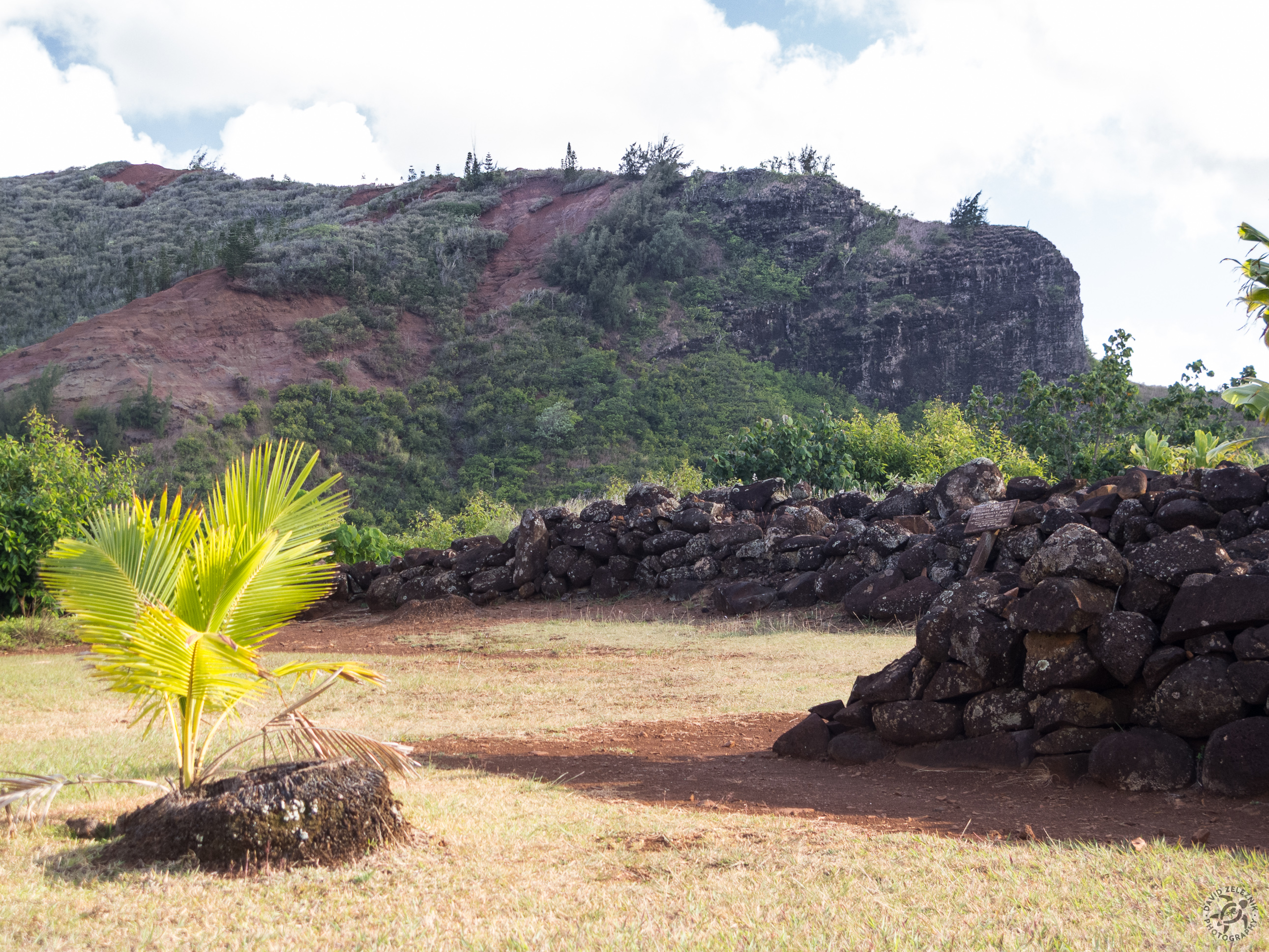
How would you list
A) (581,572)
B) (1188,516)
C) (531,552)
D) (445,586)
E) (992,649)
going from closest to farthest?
1. (992,649)
2. (1188,516)
3. (581,572)
4. (531,552)
5. (445,586)

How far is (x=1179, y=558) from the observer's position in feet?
17.7

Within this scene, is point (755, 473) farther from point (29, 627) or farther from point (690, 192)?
point (690, 192)

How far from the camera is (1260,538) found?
5.90m

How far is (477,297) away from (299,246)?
28.6 feet

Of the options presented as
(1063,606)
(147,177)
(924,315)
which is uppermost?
(147,177)

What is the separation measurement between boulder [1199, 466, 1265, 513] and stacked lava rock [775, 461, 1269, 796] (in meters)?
0.02

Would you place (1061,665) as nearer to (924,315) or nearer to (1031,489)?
(1031,489)

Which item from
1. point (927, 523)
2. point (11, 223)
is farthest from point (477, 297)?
point (927, 523)

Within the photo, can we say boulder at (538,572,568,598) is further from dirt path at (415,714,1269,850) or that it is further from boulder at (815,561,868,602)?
dirt path at (415,714,1269,850)

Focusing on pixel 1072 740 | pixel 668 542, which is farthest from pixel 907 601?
pixel 1072 740

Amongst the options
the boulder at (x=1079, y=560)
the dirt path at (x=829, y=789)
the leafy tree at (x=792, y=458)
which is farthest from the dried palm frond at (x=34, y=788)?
the leafy tree at (x=792, y=458)

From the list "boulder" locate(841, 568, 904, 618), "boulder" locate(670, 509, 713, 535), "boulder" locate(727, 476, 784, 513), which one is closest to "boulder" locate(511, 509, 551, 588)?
"boulder" locate(670, 509, 713, 535)

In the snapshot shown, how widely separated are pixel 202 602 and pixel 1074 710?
4513mm

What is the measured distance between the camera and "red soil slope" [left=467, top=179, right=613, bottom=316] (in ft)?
148
